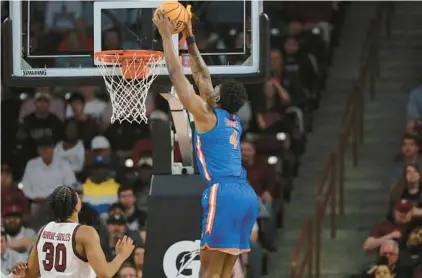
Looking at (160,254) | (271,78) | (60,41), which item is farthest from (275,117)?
(160,254)

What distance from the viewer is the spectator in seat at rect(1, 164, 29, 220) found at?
14.1 meters

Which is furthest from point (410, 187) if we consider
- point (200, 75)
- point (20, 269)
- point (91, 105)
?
point (20, 269)

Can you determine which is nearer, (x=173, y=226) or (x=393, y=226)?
(x=173, y=226)

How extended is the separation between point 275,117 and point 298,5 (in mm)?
2183

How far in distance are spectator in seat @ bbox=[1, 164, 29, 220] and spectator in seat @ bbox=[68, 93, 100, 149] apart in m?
1.02

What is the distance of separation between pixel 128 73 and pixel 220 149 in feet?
4.95

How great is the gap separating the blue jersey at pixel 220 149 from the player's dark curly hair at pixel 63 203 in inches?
35.2

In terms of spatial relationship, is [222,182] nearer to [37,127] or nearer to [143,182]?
[143,182]

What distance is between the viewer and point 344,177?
1497 centimetres

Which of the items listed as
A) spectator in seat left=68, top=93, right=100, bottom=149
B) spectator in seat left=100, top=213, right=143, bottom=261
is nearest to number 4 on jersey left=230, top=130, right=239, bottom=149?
spectator in seat left=100, top=213, right=143, bottom=261

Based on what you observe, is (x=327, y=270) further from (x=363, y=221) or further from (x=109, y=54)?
(x=109, y=54)

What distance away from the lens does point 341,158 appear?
47.2ft

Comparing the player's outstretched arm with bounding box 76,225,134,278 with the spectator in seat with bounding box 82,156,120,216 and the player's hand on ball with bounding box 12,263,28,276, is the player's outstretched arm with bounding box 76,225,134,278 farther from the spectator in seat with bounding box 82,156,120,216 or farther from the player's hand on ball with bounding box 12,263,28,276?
the spectator in seat with bounding box 82,156,120,216

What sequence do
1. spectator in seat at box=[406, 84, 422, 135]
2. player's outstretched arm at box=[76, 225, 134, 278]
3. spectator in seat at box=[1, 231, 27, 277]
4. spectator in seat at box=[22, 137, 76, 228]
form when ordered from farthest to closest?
spectator in seat at box=[406, 84, 422, 135] → spectator in seat at box=[22, 137, 76, 228] → spectator in seat at box=[1, 231, 27, 277] → player's outstretched arm at box=[76, 225, 134, 278]
